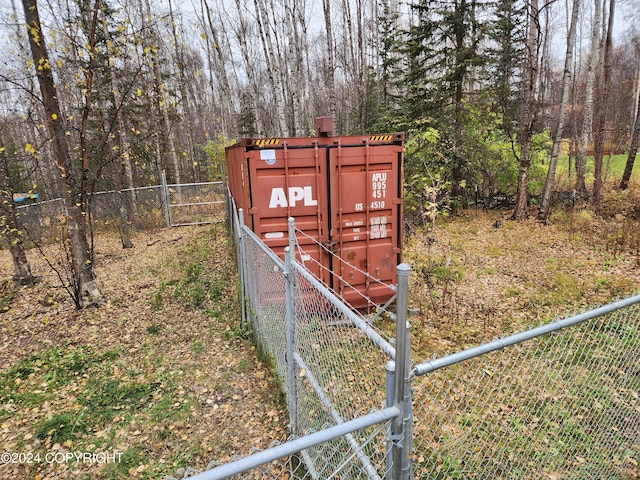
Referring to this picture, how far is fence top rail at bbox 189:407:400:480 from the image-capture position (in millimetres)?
1321

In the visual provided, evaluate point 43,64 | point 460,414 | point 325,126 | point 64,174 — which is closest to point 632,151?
point 325,126

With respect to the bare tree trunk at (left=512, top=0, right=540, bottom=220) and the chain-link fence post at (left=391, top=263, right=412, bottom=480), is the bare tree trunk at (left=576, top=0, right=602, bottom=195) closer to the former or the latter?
the bare tree trunk at (left=512, top=0, right=540, bottom=220)

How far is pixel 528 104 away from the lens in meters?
11.4

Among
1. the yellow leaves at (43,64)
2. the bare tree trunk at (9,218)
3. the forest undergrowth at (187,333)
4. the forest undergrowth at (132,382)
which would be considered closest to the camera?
the forest undergrowth at (132,382)

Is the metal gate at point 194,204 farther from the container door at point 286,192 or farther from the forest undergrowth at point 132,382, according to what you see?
the container door at point 286,192

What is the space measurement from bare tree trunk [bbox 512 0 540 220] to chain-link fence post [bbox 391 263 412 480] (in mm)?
12032

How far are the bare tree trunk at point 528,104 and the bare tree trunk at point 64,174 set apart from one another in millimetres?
11474

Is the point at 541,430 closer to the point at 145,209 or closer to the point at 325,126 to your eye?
the point at 325,126

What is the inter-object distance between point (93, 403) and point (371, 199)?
15.8 ft

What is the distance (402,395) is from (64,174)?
7.09m

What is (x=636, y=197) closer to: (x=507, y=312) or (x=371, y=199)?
(x=507, y=312)

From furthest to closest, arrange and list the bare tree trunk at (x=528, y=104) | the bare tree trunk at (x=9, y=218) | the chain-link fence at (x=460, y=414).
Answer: the bare tree trunk at (x=528, y=104) < the bare tree trunk at (x=9, y=218) < the chain-link fence at (x=460, y=414)

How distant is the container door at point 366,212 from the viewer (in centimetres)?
602

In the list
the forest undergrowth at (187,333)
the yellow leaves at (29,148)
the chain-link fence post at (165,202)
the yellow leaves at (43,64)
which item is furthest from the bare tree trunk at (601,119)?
the chain-link fence post at (165,202)
